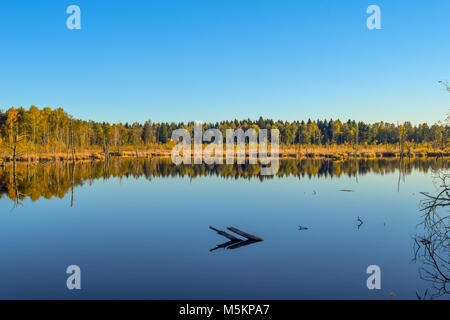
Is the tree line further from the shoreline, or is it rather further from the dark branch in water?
the dark branch in water

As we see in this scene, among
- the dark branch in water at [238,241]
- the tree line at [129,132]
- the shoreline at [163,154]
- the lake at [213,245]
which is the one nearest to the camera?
the lake at [213,245]

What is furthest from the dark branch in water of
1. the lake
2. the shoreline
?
the shoreline

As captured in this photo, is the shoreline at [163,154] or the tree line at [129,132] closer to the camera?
the shoreline at [163,154]

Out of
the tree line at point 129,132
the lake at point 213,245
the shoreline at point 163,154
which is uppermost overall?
the tree line at point 129,132

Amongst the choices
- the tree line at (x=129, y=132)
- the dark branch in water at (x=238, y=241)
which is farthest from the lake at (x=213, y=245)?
the tree line at (x=129, y=132)

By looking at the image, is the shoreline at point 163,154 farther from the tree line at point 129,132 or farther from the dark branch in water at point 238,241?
the dark branch in water at point 238,241

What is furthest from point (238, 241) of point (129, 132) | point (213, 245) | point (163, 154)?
point (129, 132)

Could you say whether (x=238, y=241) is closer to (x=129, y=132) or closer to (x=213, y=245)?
(x=213, y=245)

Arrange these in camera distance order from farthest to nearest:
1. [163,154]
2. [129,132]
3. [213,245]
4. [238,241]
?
[129,132] < [163,154] < [238,241] < [213,245]

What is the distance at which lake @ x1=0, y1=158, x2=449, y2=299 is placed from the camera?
13.6 meters

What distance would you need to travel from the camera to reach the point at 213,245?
19359 mm

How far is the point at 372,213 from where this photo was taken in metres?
27.9

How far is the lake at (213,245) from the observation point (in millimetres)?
13641
